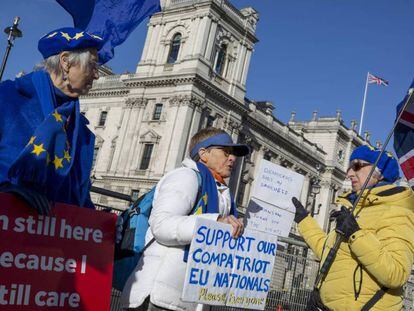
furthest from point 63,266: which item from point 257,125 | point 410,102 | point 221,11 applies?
point 257,125

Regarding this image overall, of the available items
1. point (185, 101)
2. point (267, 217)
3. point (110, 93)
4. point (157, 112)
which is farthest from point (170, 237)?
point (110, 93)

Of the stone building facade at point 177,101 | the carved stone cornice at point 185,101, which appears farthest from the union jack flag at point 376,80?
the carved stone cornice at point 185,101

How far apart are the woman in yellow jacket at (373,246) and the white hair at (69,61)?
1.89 meters

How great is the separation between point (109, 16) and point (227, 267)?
2.62 metres

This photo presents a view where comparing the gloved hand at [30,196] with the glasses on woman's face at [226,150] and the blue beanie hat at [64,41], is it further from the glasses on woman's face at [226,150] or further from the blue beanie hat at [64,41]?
the glasses on woman's face at [226,150]

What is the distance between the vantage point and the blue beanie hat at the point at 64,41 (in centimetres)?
284

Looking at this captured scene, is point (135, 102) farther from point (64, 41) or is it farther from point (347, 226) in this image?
point (347, 226)

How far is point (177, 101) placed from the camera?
1345 inches

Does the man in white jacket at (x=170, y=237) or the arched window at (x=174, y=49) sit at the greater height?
the arched window at (x=174, y=49)

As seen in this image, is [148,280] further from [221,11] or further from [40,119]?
[221,11]

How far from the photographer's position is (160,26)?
37844 millimetres

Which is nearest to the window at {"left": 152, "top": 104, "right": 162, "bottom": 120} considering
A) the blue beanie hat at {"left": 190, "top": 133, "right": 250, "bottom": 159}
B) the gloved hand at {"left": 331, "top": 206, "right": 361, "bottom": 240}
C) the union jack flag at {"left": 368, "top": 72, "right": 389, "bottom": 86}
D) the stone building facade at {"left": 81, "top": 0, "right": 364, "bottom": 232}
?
the stone building facade at {"left": 81, "top": 0, "right": 364, "bottom": 232}

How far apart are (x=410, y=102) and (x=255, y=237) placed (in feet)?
7.07

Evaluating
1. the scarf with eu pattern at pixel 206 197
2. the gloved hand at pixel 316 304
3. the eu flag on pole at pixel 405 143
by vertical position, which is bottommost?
the gloved hand at pixel 316 304
